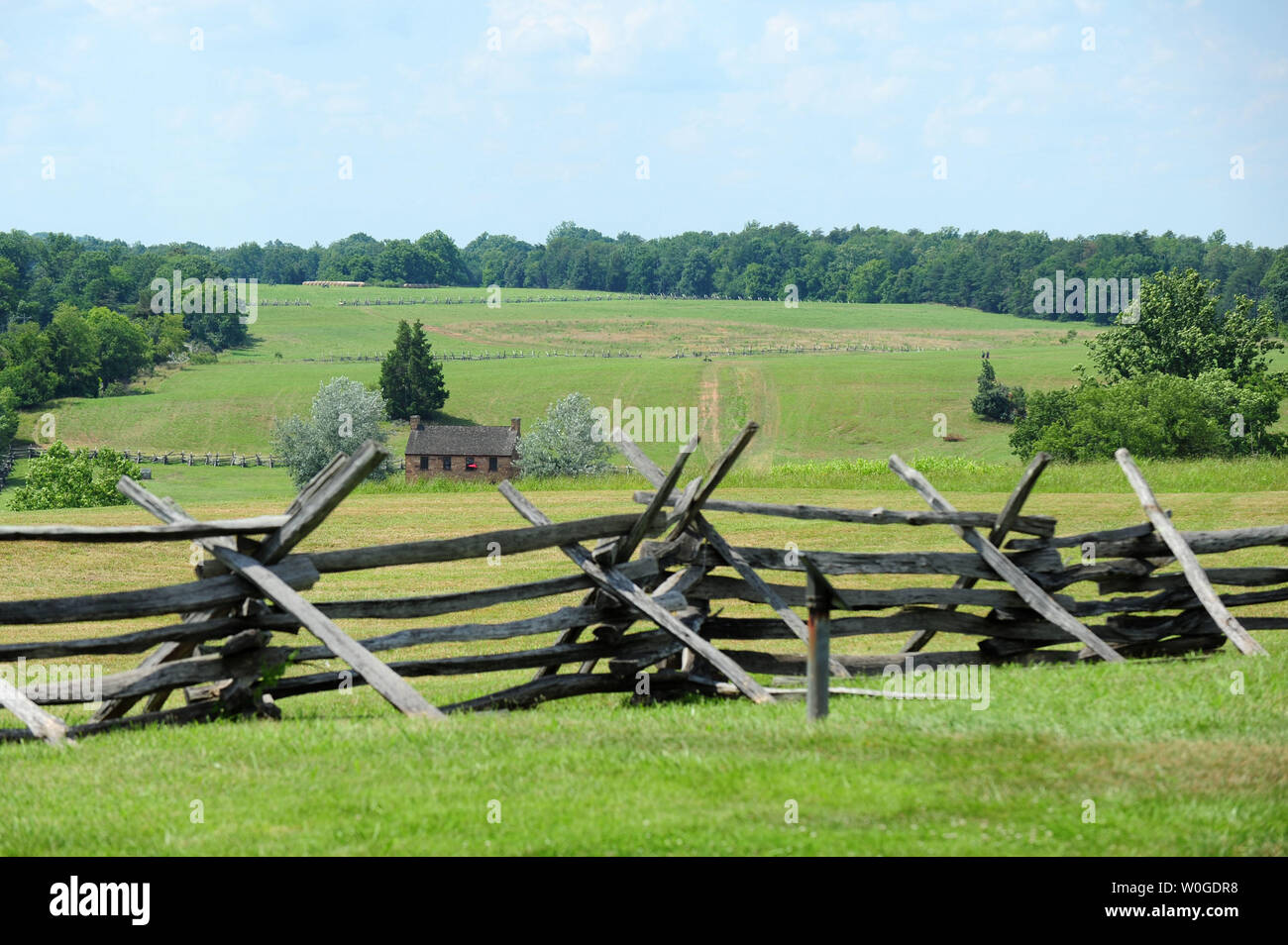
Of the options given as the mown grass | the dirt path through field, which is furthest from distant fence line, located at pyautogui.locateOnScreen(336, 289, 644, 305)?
the mown grass

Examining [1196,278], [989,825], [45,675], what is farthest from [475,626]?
[1196,278]

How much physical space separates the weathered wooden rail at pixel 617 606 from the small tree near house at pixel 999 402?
6738cm

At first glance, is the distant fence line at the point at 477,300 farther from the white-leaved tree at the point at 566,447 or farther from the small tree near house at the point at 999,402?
the white-leaved tree at the point at 566,447

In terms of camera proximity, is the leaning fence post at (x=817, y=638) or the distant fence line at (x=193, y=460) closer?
the leaning fence post at (x=817, y=638)

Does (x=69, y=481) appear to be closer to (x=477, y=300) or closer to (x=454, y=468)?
(x=454, y=468)

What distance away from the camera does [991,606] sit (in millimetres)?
10094

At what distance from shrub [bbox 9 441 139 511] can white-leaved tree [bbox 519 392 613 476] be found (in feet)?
64.0

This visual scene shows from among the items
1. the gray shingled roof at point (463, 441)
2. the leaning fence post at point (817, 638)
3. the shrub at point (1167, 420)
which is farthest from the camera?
the gray shingled roof at point (463, 441)

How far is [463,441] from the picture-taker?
250 ft

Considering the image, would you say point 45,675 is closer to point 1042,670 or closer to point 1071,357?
point 1042,670

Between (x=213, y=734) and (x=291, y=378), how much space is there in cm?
9092

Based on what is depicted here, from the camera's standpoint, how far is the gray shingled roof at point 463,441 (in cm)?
7562

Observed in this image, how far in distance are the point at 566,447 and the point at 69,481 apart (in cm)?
2376

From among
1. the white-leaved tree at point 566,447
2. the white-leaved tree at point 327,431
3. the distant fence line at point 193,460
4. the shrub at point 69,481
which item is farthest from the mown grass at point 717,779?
the distant fence line at point 193,460
